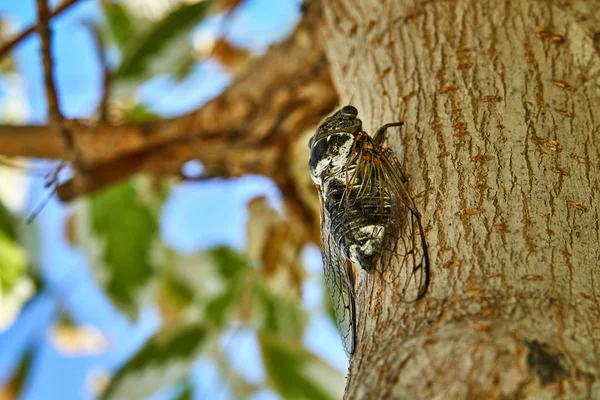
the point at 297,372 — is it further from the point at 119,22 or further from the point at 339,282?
the point at 119,22

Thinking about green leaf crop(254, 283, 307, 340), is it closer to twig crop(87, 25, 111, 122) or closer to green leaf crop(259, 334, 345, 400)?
green leaf crop(259, 334, 345, 400)

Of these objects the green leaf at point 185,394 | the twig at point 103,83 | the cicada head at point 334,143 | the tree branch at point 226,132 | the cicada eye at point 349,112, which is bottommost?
the cicada head at point 334,143

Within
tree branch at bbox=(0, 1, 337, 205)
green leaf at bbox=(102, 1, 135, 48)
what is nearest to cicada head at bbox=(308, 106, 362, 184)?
tree branch at bbox=(0, 1, 337, 205)

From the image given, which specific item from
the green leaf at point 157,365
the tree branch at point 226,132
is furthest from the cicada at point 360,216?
the green leaf at point 157,365

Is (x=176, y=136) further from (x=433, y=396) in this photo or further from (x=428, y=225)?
(x=433, y=396)

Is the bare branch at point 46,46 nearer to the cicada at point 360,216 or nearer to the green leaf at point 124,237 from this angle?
the green leaf at point 124,237

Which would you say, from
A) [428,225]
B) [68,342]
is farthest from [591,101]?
[68,342]

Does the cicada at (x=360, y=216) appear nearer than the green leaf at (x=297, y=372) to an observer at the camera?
Yes
